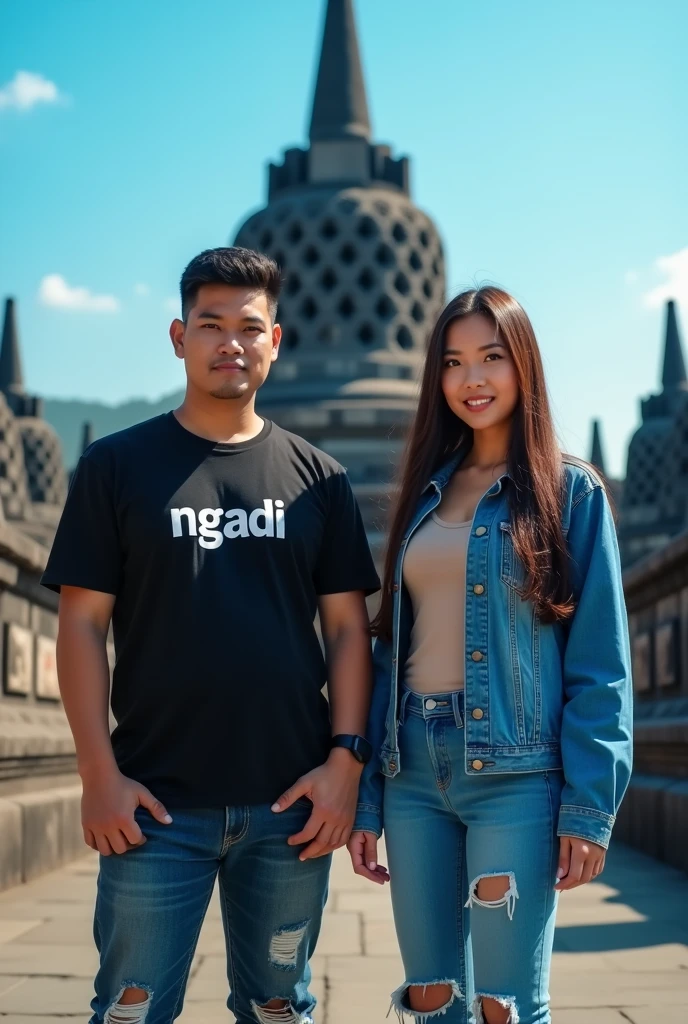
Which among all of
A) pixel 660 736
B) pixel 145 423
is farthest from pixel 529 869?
pixel 660 736

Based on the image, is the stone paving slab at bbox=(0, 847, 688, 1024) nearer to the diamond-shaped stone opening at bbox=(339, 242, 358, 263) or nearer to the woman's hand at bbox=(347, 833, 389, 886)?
the woman's hand at bbox=(347, 833, 389, 886)

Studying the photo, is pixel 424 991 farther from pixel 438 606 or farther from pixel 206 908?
pixel 438 606

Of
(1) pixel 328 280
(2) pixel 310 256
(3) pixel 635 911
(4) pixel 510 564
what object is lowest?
(3) pixel 635 911

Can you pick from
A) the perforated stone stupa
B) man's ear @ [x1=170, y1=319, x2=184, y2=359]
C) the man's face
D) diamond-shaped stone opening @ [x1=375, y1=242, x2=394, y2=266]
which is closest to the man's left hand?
the man's face

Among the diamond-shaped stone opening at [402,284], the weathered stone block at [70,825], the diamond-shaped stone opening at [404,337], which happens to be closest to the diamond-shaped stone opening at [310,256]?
the diamond-shaped stone opening at [402,284]

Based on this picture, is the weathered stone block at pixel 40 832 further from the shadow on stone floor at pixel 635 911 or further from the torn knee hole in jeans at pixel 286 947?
the torn knee hole in jeans at pixel 286 947

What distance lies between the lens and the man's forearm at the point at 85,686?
2920mm

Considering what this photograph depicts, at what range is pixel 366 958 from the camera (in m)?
5.12

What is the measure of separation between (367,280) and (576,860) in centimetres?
2810

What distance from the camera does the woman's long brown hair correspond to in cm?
298

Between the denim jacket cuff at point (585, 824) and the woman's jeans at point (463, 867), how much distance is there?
6cm

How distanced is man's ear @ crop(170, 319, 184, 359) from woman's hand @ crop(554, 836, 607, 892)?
1528 millimetres

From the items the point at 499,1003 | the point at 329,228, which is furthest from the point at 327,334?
the point at 499,1003

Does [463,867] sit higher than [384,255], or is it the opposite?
[384,255]
